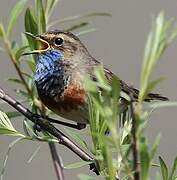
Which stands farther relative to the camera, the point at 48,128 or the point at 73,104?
the point at 73,104

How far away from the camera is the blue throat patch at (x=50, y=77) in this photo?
224 cm

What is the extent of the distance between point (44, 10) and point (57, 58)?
1.04 meters

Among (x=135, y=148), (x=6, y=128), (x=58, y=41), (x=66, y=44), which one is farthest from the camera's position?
(x=66, y=44)

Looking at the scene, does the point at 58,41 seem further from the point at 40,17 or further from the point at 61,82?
the point at 40,17

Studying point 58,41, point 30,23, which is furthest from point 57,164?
point 58,41

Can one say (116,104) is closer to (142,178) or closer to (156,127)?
(142,178)

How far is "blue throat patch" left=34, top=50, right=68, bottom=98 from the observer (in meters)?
2.24

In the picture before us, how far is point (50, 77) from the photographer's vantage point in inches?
90.9

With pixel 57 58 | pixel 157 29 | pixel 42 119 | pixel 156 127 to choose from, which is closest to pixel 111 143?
pixel 157 29

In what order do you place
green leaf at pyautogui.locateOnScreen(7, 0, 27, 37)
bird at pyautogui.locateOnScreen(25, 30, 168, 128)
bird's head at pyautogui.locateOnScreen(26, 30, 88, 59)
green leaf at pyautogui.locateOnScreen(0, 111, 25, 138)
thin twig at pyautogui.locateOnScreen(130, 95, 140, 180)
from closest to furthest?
thin twig at pyautogui.locateOnScreen(130, 95, 140, 180) → green leaf at pyautogui.locateOnScreen(7, 0, 27, 37) → green leaf at pyautogui.locateOnScreen(0, 111, 25, 138) → bird at pyautogui.locateOnScreen(25, 30, 168, 128) → bird's head at pyautogui.locateOnScreen(26, 30, 88, 59)

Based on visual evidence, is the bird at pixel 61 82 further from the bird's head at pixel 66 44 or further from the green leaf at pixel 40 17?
the green leaf at pixel 40 17

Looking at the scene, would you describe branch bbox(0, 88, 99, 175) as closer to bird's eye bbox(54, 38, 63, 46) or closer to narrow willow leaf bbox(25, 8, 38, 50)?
narrow willow leaf bbox(25, 8, 38, 50)

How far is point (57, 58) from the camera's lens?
7.92 feet

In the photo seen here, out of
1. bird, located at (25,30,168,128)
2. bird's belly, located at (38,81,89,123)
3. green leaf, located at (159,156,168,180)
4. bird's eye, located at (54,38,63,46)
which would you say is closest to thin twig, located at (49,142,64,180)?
green leaf, located at (159,156,168,180)
